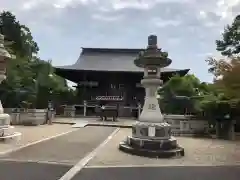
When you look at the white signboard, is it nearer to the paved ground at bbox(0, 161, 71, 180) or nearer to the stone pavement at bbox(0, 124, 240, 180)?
the stone pavement at bbox(0, 124, 240, 180)

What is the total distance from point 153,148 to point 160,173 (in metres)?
2.46

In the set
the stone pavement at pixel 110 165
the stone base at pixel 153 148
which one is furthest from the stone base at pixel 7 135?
the stone base at pixel 153 148

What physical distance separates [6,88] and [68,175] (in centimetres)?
1718

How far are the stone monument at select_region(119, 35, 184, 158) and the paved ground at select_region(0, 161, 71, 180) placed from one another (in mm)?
2953

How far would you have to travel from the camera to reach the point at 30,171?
5793 mm

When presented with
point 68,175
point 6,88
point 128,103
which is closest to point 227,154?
point 68,175

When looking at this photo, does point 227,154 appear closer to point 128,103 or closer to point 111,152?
point 111,152

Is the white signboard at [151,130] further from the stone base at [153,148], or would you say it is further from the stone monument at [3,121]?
the stone monument at [3,121]

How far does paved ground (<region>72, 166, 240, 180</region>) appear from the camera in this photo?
18.7 feet

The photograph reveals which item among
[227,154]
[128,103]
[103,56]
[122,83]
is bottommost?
[227,154]

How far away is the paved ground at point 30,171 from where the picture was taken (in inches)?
209

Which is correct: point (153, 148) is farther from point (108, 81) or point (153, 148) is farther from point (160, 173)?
point (108, 81)

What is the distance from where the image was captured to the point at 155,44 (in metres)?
9.34

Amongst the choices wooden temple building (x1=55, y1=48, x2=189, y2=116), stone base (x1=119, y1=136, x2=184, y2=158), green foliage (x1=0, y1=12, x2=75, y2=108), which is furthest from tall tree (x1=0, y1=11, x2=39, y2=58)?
stone base (x1=119, y1=136, x2=184, y2=158)
